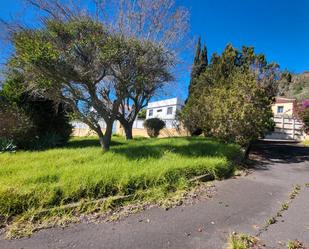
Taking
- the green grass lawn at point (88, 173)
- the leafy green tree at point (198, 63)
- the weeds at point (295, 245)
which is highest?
the leafy green tree at point (198, 63)

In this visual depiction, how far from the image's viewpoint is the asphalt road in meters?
2.94

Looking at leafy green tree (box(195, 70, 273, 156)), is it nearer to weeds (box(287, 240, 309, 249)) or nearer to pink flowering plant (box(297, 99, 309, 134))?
pink flowering plant (box(297, 99, 309, 134))

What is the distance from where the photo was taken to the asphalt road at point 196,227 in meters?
2.94

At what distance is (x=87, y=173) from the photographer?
14.8 ft

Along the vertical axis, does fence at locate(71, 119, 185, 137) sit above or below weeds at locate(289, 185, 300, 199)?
above

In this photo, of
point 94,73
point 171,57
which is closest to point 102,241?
point 94,73

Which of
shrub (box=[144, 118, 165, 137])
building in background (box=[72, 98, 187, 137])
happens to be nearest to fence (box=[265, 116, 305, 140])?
building in background (box=[72, 98, 187, 137])

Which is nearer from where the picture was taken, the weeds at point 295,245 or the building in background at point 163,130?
the weeds at point 295,245

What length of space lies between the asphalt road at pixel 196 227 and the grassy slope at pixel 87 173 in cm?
72

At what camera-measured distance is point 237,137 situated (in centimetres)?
907

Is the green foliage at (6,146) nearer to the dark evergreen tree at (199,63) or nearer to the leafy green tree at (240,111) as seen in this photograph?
the leafy green tree at (240,111)

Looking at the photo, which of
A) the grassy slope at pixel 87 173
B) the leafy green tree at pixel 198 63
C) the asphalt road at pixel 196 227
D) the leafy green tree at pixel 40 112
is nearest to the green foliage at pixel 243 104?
the grassy slope at pixel 87 173

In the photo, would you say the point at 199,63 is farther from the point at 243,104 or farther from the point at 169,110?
Result: the point at 169,110

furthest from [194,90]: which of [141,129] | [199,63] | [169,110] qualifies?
[169,110]
